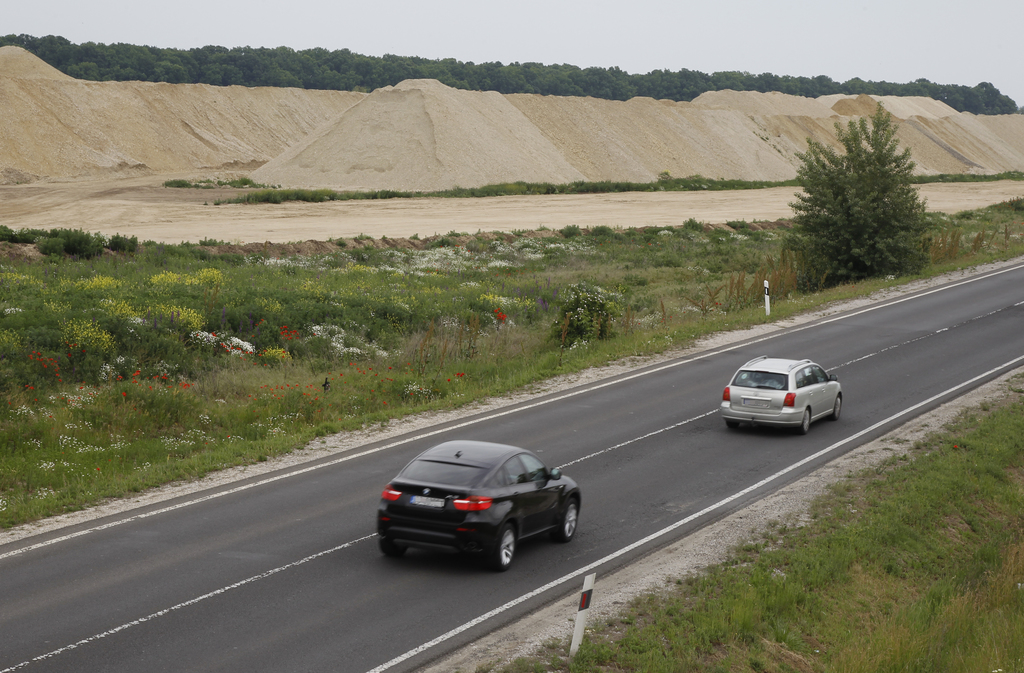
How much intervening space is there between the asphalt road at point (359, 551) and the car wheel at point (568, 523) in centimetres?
18

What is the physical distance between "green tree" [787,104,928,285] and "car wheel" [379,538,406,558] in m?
32.0

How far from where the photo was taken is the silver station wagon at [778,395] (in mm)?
18672

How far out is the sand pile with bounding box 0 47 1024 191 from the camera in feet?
247

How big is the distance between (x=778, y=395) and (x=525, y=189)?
188ft

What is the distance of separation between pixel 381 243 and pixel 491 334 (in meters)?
18.3

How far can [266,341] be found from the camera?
2545 cm

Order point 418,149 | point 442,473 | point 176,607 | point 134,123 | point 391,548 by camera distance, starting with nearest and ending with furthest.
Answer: point 176,607, point 442,473, point 391,548, point 418,149, point 134,123

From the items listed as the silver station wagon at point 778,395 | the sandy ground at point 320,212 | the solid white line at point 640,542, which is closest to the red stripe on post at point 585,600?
the solid white line at point 640,542

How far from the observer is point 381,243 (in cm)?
4509

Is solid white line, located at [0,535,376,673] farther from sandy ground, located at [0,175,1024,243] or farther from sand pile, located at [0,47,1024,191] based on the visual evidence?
sand pile, located at [0,47,1024,191]

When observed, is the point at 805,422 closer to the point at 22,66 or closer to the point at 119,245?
the point at 119,245

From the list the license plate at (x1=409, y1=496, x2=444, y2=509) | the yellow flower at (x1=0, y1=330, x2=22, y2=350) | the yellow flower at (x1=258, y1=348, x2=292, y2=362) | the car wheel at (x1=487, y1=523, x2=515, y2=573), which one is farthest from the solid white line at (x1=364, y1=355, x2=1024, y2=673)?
the yellow flower at (x1=0, y1=330, x2=22, y2=350)

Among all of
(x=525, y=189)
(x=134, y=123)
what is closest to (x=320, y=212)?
(x=525, y=189)

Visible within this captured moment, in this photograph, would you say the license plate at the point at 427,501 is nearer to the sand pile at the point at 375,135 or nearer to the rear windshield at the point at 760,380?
the rear windshield at the point at 760,380
